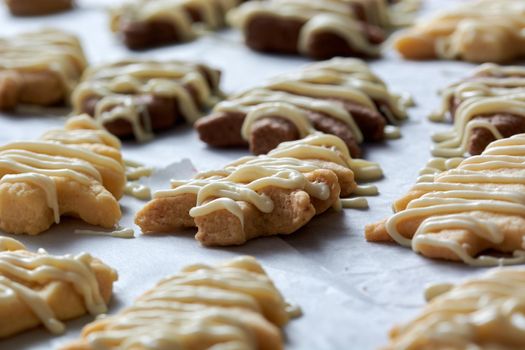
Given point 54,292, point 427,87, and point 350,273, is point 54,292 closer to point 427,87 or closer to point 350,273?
point 350,273

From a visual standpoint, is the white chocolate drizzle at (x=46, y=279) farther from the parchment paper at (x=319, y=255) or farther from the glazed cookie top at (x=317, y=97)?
the glazed cookie top at (x=317, y=97)

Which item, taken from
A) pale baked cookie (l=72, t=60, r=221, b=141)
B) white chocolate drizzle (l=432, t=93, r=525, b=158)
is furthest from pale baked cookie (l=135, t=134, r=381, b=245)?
pale baked cookie (l=72, t=60, r=221, b=141)

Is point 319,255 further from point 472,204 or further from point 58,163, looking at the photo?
point 58,163

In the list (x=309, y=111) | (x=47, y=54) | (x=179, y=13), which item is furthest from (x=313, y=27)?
(x=47, y=54)

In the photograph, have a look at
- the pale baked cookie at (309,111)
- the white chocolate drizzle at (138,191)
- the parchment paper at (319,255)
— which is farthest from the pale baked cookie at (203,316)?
the pale baked cookie at (309,111)

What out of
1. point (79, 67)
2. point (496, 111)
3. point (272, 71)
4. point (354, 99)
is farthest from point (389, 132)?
point (79, 67)

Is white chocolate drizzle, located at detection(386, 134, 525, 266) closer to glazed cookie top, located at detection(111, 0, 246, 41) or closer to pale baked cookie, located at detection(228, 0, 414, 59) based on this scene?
pale baked cookie, located at detection(228, 0, 414, 59)
